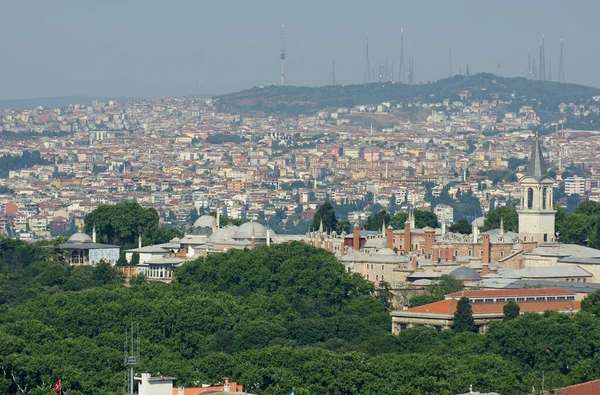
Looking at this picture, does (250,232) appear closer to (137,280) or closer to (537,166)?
(137,280)

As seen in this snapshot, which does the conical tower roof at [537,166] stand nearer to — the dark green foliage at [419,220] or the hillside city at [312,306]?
the hillside city at [312,306]

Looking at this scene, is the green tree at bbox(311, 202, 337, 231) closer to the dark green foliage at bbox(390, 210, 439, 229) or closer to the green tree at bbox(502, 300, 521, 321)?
the dark green foliage at bbox(390, 210, 439, 229)

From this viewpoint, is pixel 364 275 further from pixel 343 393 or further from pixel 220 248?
pixel 343 393

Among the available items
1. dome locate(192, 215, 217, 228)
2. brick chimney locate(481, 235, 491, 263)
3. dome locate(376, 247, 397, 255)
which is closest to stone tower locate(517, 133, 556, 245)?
brick chimney locate(481, 235, 491, 263)

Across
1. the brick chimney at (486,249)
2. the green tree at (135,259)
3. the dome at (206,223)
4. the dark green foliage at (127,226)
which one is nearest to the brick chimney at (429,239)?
the brick chimney at (486,249)

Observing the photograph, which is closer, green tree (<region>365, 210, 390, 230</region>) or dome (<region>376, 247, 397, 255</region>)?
dome (<region>376, 247, 397, 255</region>)

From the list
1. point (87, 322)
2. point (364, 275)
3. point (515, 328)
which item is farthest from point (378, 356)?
point (364, 275)
